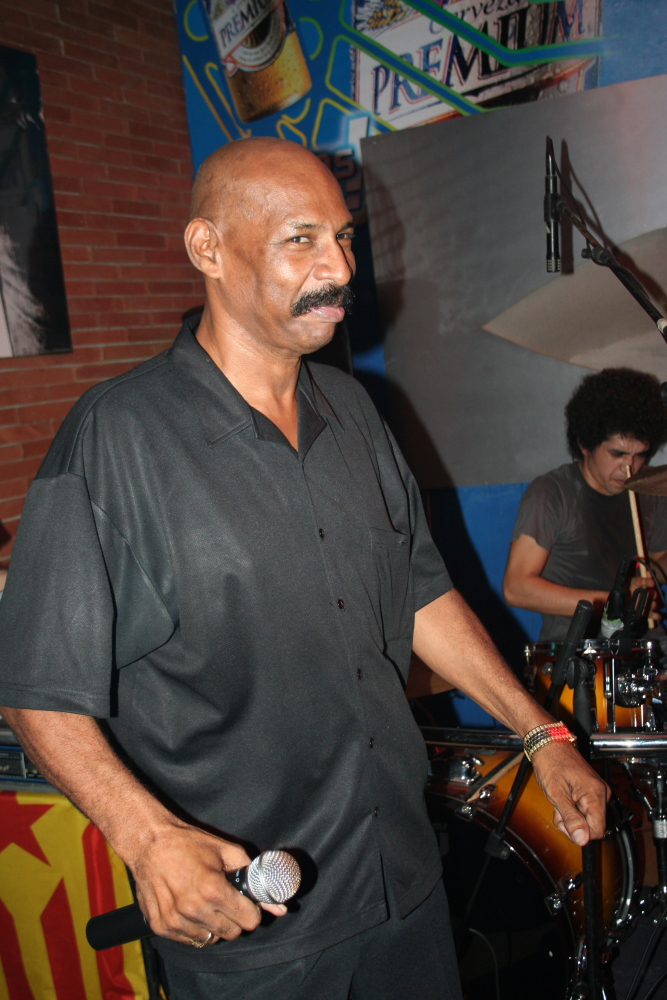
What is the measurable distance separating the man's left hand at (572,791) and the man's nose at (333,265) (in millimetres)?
819

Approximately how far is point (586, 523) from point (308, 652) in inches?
77.4

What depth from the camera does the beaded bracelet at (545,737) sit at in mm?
1196

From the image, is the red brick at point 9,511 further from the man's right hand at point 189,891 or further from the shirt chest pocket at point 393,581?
the man's right hand at point 189,891

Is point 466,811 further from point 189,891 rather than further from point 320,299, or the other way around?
point 320,299

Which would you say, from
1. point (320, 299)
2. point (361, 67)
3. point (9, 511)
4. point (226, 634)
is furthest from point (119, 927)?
point (361, 67)

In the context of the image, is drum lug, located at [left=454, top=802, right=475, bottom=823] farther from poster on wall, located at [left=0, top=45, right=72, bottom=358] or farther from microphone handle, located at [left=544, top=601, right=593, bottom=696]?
poster on wall, located at [left=0, top=45, right=72, bottom=358]

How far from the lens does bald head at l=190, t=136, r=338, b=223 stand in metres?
1.21

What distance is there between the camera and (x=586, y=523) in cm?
282

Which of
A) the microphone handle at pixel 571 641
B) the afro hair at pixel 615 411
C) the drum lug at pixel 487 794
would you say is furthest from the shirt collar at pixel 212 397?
the afro hair at pixel 615 411

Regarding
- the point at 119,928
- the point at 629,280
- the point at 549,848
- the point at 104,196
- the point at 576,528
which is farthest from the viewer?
the point at 104,196

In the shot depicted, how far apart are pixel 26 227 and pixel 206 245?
1.87 meters

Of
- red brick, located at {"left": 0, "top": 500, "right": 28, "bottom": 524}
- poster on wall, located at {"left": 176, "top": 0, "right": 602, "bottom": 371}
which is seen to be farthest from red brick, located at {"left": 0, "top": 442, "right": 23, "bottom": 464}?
poster on wall, located at {"left": 176, "top": 0, "right": 602, "bottom": 371}

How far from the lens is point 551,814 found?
6.28 feet

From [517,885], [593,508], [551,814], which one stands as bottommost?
[517,885]
